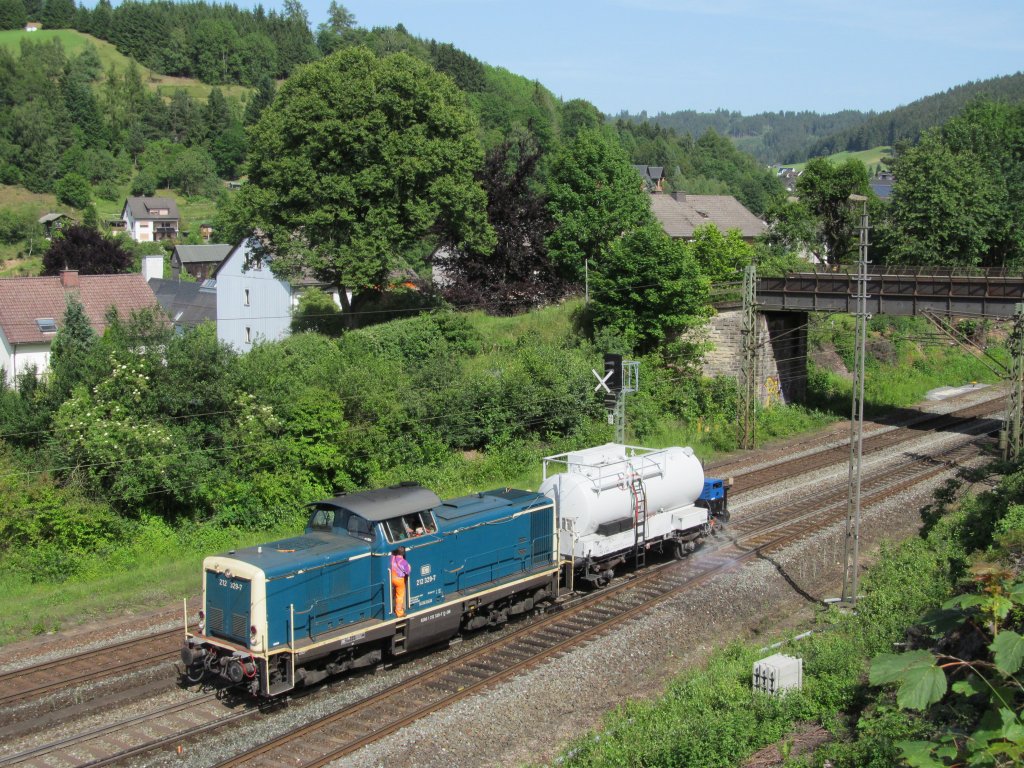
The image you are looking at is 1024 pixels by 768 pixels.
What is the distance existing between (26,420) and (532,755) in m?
21.5

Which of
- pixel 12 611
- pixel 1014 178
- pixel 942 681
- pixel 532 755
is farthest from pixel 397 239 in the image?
pixel 1014 178

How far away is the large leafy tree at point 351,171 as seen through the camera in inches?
1603

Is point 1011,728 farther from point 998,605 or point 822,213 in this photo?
point 822,213

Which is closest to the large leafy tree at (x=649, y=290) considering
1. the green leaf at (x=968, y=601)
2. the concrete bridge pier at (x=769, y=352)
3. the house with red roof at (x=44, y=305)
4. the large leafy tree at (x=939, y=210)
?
the concrete bridge pier at (x=769, y=352)

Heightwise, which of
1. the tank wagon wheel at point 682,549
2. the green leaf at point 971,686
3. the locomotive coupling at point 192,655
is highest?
the green leaf at point 971,686

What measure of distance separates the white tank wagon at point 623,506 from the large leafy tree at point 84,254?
61.0m

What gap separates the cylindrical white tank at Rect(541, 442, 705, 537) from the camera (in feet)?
68.5

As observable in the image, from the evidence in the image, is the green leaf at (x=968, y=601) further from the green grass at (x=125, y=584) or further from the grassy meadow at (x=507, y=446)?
the grassy meadow at (x=507, y=446)

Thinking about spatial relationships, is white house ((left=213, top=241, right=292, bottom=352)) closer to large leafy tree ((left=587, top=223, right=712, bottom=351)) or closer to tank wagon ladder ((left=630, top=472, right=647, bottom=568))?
large leafy tree ((left=587, top=223, right=712, bottom=351))

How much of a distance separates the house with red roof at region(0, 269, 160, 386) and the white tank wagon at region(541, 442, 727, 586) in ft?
106

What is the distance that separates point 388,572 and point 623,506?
7175 millimetres

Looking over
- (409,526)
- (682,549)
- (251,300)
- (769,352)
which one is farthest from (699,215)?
(409,526)

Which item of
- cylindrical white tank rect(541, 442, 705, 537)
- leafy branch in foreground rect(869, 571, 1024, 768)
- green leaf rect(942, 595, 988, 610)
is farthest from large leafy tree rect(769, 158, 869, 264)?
green leaf rect(942, 595, 988, 610)

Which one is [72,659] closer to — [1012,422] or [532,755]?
[532,755]
